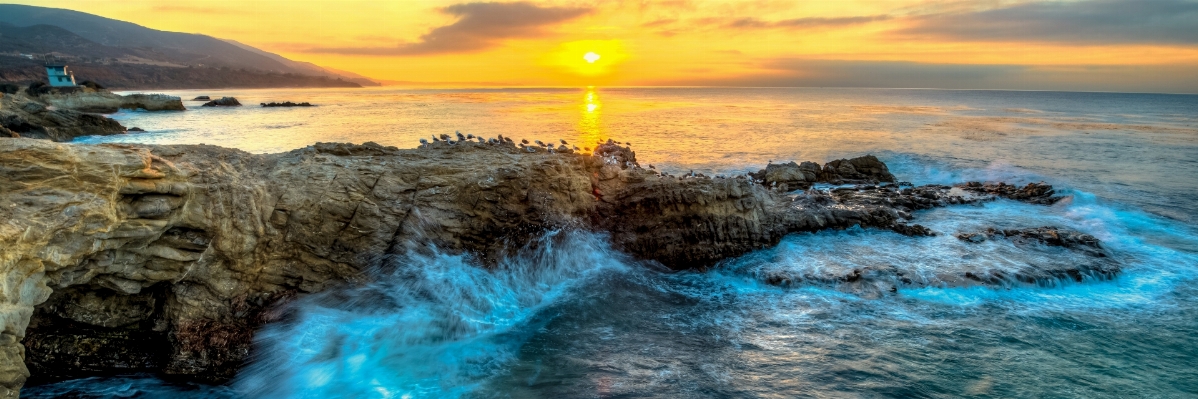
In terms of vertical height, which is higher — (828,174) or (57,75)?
(57,75)

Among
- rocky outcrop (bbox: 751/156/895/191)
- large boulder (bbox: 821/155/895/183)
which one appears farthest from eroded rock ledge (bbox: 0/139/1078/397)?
large boulder (bbox: 821/155/895/183)

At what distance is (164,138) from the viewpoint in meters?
36.7

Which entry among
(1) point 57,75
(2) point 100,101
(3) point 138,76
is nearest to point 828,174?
(2) point 100,101

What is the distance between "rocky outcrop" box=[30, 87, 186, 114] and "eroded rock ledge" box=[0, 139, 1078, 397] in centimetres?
6148

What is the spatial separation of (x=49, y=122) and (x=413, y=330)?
4101 centimetres

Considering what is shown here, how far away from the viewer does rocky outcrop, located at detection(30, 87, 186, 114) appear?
184 ft

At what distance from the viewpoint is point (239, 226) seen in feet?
28.0

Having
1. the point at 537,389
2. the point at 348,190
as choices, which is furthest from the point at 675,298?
the point at 348,190

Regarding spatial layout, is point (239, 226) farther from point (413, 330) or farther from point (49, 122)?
point (49, 122)

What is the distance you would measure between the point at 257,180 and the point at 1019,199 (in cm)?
2309

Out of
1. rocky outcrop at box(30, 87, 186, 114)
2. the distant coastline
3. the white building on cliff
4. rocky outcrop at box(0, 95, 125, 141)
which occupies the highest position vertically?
the distant coastline

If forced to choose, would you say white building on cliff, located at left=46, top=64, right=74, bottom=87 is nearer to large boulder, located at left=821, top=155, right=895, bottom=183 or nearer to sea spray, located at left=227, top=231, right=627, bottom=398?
sea spray, located at left=227, top=231, right=627, bottom=398

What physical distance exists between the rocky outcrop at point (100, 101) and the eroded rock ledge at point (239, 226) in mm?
61477

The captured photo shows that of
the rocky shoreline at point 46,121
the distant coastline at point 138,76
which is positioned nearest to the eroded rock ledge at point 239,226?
the rocky shoreline at point 46,121
